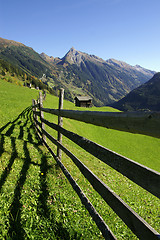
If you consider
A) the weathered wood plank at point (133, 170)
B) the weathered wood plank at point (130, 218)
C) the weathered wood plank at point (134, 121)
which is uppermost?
the weathered wood plank at point (134, 121)

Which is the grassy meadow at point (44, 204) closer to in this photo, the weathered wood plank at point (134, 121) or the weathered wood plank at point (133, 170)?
the weathered wood plank at point (133, 170)

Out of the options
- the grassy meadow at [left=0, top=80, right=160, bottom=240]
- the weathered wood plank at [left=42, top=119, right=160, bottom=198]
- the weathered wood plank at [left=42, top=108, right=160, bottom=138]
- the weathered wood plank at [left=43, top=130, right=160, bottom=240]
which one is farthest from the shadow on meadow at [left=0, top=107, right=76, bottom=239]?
the weathered wood plank at [left=42, top=108, right=160, bottom=138]

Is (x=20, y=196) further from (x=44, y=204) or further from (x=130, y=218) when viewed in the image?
(x=130, y=218)

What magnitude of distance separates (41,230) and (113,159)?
2584 mm

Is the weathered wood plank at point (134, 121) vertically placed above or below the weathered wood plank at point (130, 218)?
above

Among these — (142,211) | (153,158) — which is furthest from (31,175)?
(153,158)

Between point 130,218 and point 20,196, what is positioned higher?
point 130,218

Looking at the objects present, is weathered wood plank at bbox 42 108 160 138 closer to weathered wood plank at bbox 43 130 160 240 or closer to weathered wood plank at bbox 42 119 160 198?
weathered wood plank at bbox 42 119 160 198

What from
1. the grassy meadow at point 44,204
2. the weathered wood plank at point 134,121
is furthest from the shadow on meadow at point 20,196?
the weathered wood plank at point 134,121

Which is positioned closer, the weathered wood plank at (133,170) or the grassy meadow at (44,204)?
the weathered wood plank at (133,170)

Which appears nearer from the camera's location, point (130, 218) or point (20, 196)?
point (130, 218)

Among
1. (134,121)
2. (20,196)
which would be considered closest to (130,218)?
(134,121)

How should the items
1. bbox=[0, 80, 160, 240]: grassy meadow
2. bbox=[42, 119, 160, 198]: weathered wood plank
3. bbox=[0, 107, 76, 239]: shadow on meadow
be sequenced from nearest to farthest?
bbox=[42, 119, 160, 198]: weathered wood plank → bbox=[0, 107, 76, 239]: shadow on meadow → bbox=[0, 80, 160, 240]: grassy meadow

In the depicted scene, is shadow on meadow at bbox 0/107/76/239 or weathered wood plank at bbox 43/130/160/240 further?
shadow on meadow at bbox 0/107/76/239
